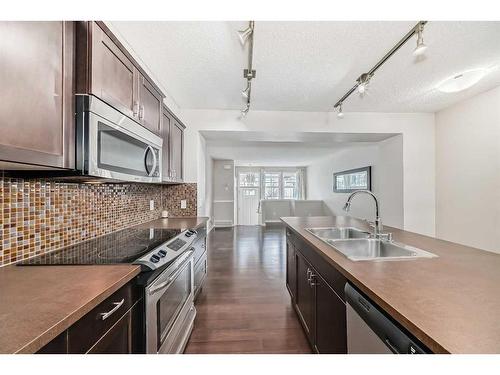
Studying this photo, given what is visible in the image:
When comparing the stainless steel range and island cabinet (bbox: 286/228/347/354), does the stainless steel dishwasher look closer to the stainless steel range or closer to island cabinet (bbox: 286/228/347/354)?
island cabinet (bbox: 286/228/347/354)

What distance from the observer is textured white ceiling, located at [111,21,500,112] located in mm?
1579

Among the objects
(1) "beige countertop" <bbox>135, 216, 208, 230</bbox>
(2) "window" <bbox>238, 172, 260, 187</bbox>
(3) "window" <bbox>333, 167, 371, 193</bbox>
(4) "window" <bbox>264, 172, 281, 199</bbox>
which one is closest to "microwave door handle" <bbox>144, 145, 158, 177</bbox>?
→ (1) "beige countertop" <bbox>135, 216, 208, 230</bbox>

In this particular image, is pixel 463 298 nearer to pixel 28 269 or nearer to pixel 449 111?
pixel 28 269

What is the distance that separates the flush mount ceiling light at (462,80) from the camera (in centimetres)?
213

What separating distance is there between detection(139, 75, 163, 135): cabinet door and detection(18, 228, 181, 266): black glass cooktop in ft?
2.84

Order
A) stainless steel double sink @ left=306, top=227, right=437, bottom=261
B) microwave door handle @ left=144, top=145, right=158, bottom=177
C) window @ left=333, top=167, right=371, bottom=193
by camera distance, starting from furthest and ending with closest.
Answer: window @ left=333, top=167, right=371, bottom=193, microwave door handle @ left=144, top=145, right=158, bottom=177, stainless steel double sink @ left=306, top=227, right=437, bottom=261

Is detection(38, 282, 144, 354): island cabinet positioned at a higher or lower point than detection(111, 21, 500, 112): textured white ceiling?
lower

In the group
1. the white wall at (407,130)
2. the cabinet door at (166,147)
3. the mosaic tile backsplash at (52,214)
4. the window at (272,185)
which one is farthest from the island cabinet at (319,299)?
the window at (272,185)

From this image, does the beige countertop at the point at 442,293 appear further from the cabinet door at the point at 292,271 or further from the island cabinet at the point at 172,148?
the island cabinet at the point at 172,148

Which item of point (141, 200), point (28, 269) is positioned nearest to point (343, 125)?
point (141, 200)

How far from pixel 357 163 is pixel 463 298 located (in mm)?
4927

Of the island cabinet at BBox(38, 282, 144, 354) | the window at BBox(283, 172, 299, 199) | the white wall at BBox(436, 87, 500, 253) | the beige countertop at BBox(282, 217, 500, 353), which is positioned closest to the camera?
the beige countertop at BBox(282, 217, 500, 353)

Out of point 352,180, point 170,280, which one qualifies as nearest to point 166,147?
point 170,280

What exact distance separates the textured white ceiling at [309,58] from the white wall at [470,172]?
24cm
